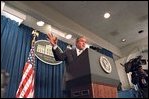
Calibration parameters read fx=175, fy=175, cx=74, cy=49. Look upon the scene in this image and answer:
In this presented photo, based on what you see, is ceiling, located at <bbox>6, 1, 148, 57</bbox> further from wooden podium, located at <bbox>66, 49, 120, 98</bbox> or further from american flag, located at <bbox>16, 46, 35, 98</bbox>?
wooden podium, located at <bbox>66, 49, 120, 98</bbox>

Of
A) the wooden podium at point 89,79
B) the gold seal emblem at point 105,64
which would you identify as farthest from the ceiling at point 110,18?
the wooden podium at point 89,79

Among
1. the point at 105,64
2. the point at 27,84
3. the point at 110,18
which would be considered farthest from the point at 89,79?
the point at 110,18

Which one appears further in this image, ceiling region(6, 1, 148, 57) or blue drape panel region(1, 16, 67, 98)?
ceiling region(6, 1, 148, 57)

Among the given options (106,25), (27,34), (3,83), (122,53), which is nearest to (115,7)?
(106,25)

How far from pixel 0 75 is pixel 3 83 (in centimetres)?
5

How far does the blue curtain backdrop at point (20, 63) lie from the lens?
94.7 inches

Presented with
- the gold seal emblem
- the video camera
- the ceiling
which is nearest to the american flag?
the ceiling

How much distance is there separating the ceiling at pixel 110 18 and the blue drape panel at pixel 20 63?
14.0 inches

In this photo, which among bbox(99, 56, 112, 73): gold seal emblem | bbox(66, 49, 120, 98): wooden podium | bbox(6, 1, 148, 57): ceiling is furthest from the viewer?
bbox(6, 1, 148, 57): ceiling

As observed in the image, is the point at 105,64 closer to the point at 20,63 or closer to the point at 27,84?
the point at 27,84

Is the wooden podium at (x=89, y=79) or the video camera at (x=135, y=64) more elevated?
the video camera at (x=135, y=64)

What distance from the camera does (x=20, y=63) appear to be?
257cm

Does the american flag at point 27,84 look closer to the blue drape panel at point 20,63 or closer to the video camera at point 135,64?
the blue drape panel at point 20,63

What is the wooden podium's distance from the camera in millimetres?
1391
